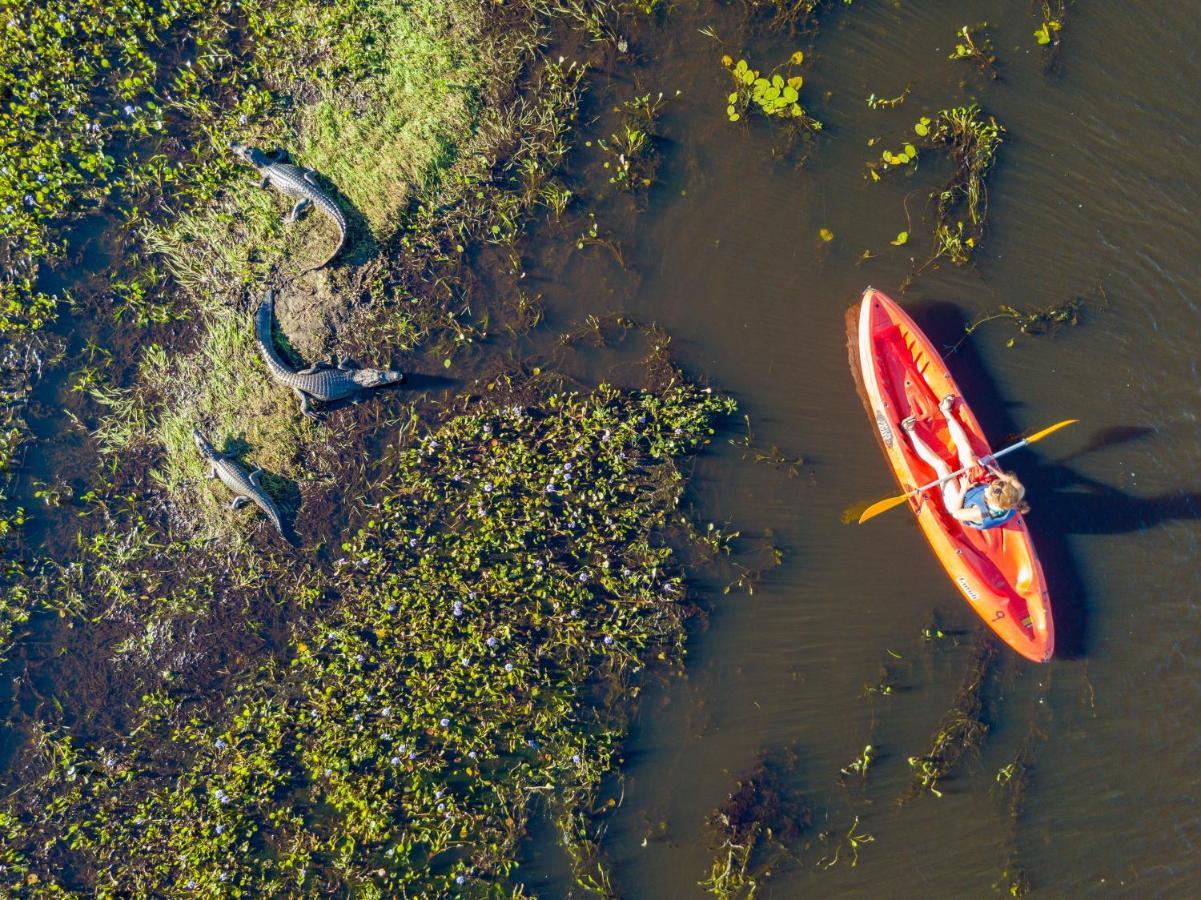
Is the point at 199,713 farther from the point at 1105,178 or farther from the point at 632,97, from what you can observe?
the point at 1105,178

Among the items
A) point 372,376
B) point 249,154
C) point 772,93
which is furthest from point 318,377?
point 772,93

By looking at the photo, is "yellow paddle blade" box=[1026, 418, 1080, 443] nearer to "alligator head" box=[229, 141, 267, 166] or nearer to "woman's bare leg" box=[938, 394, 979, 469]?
"woman's bare leg" box=[938, 394, 979, 469]

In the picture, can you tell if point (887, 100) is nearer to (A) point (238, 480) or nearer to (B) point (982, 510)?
(B) point (982, 510)

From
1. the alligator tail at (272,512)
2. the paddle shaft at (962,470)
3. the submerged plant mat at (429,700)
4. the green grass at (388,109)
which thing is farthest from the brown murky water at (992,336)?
the alligator tail at (272,512)

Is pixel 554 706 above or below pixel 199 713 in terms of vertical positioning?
above

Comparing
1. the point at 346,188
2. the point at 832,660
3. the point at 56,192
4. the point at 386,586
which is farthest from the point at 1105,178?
the point at 56,192

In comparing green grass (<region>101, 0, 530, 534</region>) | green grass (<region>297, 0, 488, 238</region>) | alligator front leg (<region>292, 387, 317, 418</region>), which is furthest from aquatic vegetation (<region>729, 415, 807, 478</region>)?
alligator front leg (<region>292, 387, 317, 418</region>)
